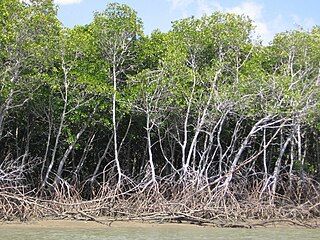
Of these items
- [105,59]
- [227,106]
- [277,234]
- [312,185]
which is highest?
[105,59]

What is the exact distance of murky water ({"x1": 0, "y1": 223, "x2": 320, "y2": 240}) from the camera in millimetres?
11094

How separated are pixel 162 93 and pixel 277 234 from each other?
4.85 m

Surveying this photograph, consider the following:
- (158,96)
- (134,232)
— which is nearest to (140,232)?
(134,232)

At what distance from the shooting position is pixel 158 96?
15.2m

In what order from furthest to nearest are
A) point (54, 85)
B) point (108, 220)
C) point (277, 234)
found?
point (54, 85) → point (108, 220) → point (277, 234)

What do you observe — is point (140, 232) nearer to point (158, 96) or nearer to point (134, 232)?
point (134, 232)

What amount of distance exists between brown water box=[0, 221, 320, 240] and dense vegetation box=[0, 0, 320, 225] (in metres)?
0.70

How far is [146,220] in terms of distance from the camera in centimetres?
1360

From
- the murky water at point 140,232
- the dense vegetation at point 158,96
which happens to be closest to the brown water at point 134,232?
the murky water at point 140,232

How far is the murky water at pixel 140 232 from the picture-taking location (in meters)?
11.1

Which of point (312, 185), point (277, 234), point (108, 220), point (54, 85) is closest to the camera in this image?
point (277, 234)

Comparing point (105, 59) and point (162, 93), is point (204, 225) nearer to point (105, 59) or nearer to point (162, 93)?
point (162, 93)

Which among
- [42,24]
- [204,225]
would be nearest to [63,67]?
[42,24]

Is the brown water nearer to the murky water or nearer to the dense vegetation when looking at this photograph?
the murky water
